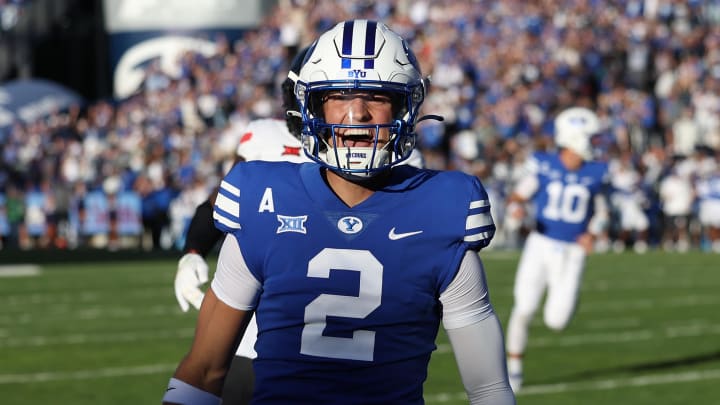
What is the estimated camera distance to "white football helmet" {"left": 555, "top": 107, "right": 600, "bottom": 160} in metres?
8.74

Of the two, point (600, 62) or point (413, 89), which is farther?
point (600, 62)

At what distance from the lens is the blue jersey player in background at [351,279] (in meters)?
2.69

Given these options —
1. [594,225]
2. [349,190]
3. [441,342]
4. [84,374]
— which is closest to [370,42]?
[349,190]

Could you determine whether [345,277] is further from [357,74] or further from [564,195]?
[564,195]

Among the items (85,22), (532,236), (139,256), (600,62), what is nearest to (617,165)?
(600,62)

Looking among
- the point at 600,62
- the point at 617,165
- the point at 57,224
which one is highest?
the point at 600,62

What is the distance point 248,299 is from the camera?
2730 mm

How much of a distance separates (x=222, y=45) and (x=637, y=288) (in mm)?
14157

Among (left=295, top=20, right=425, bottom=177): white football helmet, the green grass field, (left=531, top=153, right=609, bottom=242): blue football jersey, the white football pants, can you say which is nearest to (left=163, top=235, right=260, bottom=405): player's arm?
(left=295, top=20, right=425, bottom=177): white football helmet

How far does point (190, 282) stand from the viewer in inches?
149

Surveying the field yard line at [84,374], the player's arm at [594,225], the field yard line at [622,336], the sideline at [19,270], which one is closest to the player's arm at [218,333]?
the field yard line at [84,374]

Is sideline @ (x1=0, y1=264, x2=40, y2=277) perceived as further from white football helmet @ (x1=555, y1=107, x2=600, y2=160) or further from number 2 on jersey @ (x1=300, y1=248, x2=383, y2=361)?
number 2 on jersey @ (x1=300, y1=248, x2=383, y2=361)

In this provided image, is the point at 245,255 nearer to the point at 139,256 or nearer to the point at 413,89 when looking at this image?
the point at 413,89

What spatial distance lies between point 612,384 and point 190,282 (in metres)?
4.51
